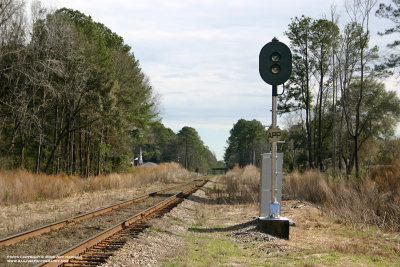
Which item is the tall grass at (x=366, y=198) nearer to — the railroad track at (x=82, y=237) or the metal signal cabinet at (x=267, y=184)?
the metal signal cabinet at (x=267, y=184)

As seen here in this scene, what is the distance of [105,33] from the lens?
1890 inches

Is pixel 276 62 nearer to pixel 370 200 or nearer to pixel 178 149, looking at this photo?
pixel 370 200

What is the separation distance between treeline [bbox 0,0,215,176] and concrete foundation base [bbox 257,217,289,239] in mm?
17380

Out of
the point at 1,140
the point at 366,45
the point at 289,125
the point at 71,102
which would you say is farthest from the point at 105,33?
the point at 289,125

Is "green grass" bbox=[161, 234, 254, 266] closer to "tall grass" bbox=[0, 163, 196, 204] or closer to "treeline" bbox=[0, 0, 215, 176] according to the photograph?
"tall grass" bbox=[0, 163, 196, 204]

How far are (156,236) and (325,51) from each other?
1156 inches

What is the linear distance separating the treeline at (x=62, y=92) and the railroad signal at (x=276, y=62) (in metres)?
16.5

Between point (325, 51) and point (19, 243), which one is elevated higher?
point (325, 51)

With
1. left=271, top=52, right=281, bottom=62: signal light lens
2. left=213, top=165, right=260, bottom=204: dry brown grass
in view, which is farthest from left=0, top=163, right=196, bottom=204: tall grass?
left=271, top=52, right=281, bottom=62: signal light lens

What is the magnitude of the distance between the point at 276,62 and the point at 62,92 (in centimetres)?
2174

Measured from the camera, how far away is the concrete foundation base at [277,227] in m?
10.1

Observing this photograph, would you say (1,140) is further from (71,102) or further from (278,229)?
(278,229)

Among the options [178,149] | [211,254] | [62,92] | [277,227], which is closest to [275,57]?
[277,227]

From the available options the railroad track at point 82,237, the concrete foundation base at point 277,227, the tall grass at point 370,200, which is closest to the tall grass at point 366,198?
the tall grass at point 370,200
